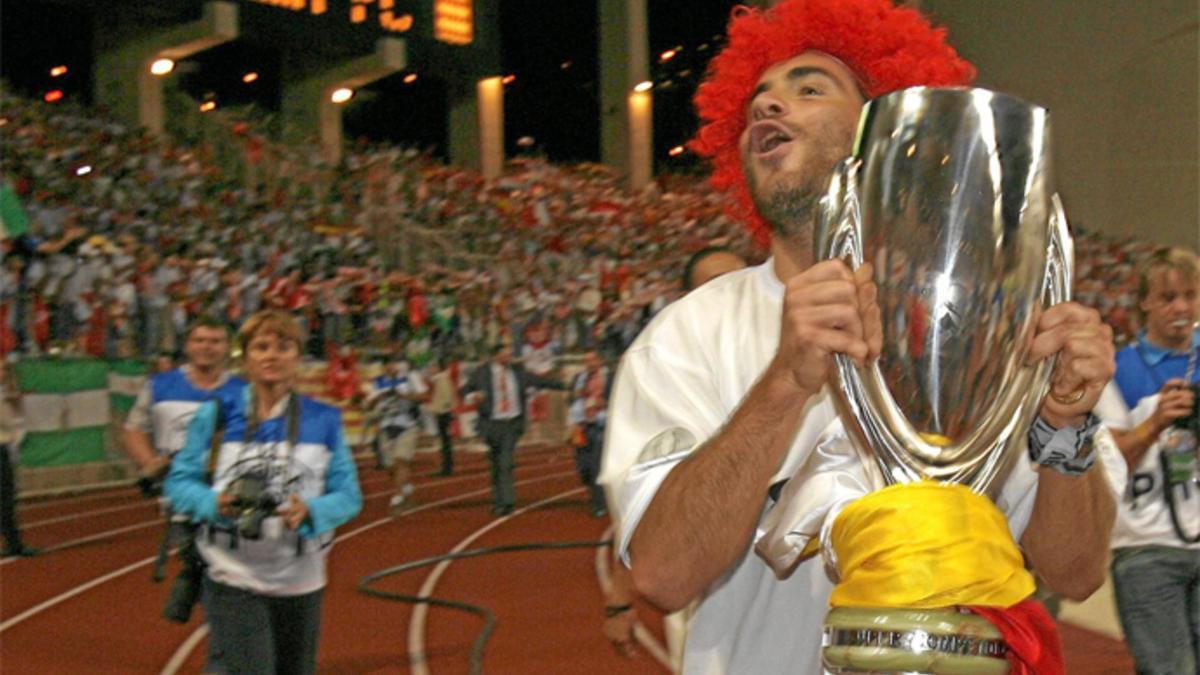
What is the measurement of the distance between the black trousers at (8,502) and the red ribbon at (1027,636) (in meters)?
9.05

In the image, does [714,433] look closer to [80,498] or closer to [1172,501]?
[1172,501]

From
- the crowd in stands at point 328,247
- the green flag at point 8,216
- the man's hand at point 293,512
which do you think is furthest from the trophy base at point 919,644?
the crowd in stands at point 328,247

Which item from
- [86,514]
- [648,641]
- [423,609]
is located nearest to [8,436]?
[423,609]

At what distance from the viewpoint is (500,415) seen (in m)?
13.1

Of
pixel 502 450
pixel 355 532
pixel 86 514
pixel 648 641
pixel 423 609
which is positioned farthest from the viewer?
pixel 502 450

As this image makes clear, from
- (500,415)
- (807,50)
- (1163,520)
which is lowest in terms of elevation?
(500,415)

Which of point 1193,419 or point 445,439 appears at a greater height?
point 1193,419

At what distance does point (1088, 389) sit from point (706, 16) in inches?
1517

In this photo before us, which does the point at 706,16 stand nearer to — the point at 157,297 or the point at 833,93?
the point at 157,297

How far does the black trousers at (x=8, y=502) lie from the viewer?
9.28 metres

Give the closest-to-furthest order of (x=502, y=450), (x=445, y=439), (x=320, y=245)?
(x=502, y=450) → (x=445, y=439) → (x=320, y=245)

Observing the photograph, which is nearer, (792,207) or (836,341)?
(836,341)

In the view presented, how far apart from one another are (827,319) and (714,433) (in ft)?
0.96

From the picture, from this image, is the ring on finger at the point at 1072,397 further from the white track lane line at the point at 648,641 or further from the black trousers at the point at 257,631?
the white track lane line at the point at 648,641
